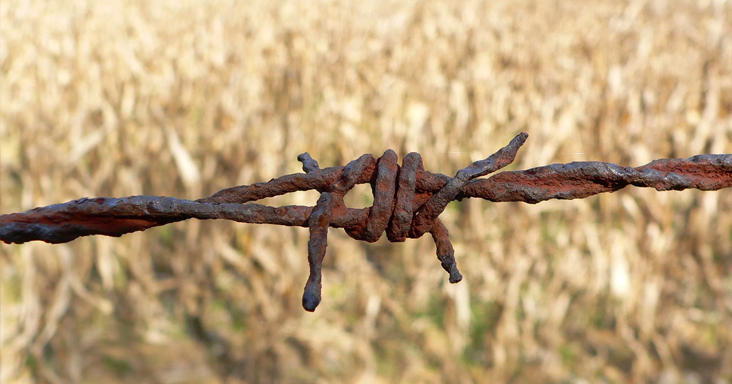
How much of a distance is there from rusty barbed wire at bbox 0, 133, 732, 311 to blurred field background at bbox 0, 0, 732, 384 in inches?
74.1

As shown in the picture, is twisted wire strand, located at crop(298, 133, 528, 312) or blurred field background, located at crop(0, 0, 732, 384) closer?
twisted wire strand, located at crop(298, 133, 528, 312)

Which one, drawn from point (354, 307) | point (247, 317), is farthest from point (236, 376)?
point (354, 307)

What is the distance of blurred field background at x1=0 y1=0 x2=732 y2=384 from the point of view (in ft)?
8.68

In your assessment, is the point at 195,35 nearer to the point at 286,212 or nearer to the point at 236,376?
the point at 236,376

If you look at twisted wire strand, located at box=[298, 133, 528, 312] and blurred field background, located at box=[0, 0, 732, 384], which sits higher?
blurred field background, located at box=[0, 0, 732, 384]

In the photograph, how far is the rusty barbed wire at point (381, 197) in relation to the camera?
0.67 m

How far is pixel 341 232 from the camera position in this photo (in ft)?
8.98

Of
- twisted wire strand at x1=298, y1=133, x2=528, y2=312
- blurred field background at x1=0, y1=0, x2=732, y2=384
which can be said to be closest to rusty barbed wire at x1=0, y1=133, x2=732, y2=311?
twisted wire strand at x1=298, y1=133, x2=528, y2=312

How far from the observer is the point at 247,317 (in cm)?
276

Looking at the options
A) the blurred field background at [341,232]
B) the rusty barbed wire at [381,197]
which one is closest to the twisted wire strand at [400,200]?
the rusty barbed wire at [381,197]

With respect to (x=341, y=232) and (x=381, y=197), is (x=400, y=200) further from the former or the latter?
(x=341, y=232)

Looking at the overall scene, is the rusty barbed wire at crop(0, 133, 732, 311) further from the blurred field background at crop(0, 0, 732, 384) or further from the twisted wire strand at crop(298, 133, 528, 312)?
the blurred field background at crop(0, 0, 732, 384)

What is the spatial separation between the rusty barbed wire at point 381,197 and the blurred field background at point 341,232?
1.88 m

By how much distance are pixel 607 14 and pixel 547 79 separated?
3.18 ft
